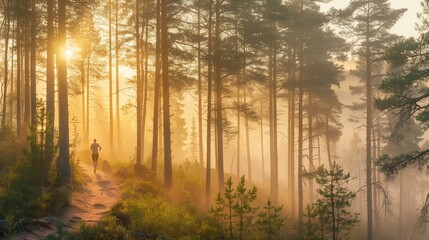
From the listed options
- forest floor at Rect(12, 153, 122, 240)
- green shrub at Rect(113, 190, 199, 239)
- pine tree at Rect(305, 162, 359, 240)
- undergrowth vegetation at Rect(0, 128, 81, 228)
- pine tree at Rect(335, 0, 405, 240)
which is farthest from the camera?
pine tree at Rect(335, 0, 405, 240)

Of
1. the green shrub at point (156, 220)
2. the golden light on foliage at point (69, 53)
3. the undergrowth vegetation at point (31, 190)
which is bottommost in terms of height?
the green shrub at point (156, 220)

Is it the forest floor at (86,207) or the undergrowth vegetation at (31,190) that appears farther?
the undergrowth vegetation at (31,190)

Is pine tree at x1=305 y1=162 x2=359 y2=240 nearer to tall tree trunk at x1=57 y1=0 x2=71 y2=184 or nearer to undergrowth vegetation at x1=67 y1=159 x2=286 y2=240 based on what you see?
undergrowth vegetation at x1=67 y1=159 x2=286 y2=240

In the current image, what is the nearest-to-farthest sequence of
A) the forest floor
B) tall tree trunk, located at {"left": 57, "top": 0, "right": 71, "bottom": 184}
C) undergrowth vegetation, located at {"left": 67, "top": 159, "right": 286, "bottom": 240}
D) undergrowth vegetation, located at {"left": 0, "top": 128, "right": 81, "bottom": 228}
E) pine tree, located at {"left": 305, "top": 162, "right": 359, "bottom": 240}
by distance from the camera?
undergrowth vegetation, located at {"left": 67, "top": 159, "right": 286, "bottom": 240} → the forest floor → undergrowth vegetation, located at {"left": 0, "top": 128, "right": 81, "bottom": 228} → pine tree, located at {"left": 305, "top": 162, "right": 359, "bottom": 240} → tall tree trunk, located at {"left": 57, "top": 0, "right": 71, "bottom": 184}

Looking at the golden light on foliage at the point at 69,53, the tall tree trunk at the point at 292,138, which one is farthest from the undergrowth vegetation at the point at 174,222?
the golden light on foliage at the point at 69,53

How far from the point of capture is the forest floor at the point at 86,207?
29.7ft

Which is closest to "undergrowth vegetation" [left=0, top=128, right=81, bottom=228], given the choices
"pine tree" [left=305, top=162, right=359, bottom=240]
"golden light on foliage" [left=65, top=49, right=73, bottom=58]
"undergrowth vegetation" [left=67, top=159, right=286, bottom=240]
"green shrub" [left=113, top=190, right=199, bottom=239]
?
"undergrowth vegetation" [left=67, top=159, right=286, bottom=240]

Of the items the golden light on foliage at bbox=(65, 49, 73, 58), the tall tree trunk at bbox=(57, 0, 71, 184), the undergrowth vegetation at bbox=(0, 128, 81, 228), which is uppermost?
the golden light on foliage at bbox=(65, 49, 73, 58)

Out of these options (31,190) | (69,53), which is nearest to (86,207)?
(31,190)

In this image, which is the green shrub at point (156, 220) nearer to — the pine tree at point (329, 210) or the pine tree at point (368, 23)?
the pine tree at point (329, 210)

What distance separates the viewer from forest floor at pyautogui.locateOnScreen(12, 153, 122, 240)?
29.7 feet

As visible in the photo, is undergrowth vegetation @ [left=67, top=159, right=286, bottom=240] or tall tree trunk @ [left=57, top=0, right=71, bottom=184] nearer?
undergrowth vegetation @ [left=67, top=159, right=286, bottom=240]

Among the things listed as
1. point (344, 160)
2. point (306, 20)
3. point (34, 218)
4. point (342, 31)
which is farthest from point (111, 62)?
point (344, 160)

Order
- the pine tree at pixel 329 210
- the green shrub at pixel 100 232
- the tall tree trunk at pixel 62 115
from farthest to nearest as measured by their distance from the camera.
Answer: the tall tree trunk at pixel 62 115 < the pine tree at pixel 329 210 < the green shrub at pixel 100 232
